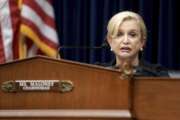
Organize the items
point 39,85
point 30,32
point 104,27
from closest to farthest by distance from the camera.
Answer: point 39,85, point 30,32, point 104,27

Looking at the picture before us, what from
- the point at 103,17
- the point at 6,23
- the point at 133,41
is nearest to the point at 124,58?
the point at 133,41

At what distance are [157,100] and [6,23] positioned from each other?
1705 mm

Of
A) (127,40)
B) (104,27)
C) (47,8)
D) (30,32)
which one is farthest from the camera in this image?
(104,27)

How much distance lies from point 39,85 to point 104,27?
191 centimetres

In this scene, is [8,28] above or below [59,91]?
above

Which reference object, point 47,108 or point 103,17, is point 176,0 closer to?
point 103,17

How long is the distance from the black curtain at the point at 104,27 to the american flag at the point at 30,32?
0.37 metres

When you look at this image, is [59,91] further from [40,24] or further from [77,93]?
[40,24]

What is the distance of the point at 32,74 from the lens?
4.89 ft

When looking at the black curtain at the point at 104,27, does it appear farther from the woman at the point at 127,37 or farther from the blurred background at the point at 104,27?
the woman at the point at 127,37

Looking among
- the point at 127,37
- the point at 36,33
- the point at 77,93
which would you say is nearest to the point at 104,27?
the point at 36,33

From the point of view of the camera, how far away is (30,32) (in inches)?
112

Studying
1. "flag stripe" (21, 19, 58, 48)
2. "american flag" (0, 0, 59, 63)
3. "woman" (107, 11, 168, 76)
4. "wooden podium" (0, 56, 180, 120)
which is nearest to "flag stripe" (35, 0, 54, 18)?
"american flag" (0, 0, 59, 63)

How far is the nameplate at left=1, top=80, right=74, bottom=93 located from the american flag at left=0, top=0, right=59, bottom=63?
4.31ft
